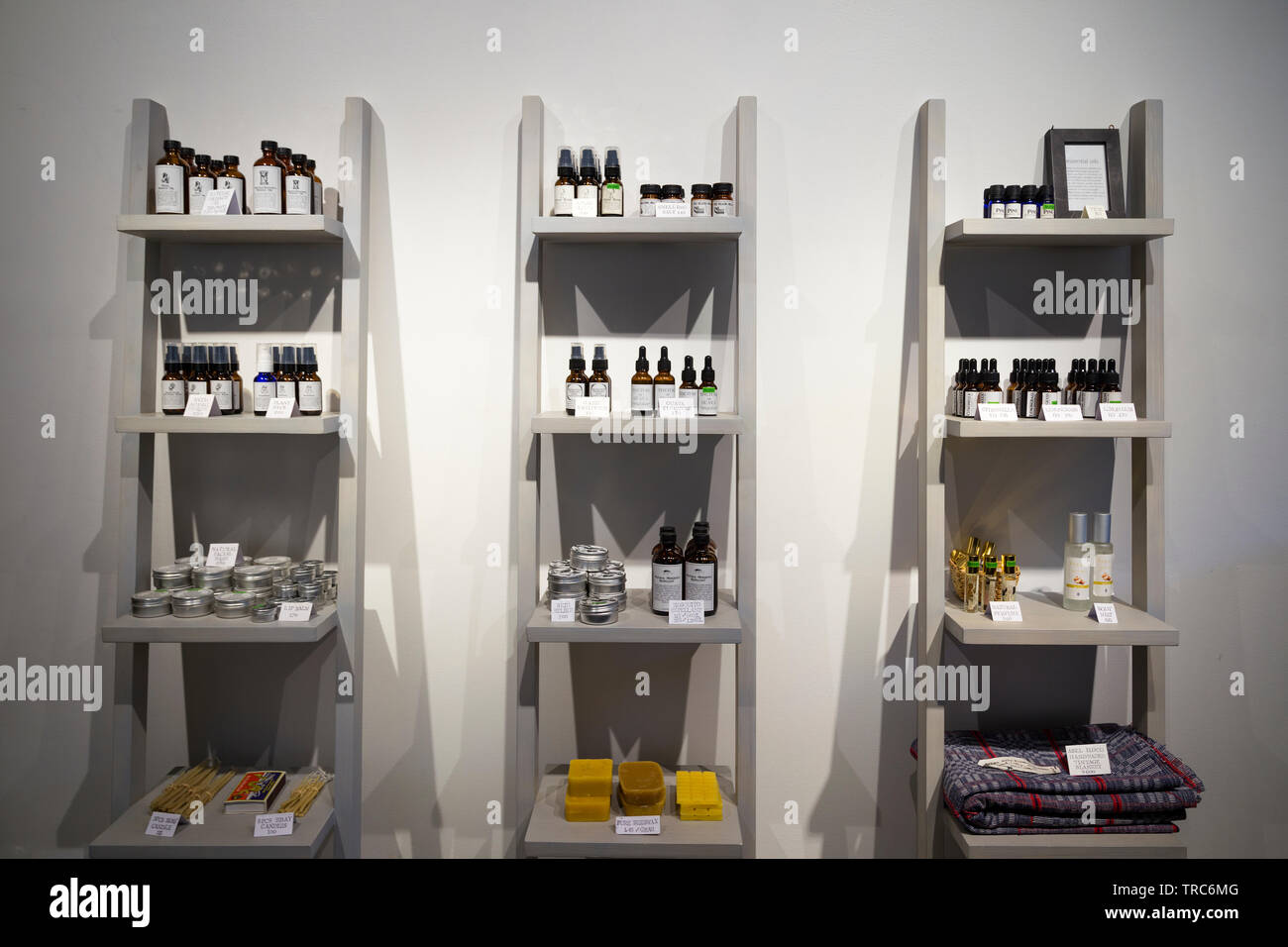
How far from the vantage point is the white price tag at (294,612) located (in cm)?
200

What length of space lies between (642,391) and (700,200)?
0.48 metres

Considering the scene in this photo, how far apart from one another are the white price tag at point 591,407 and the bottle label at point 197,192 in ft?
3.41

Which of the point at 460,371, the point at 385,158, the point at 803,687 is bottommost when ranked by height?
the point at 803,687

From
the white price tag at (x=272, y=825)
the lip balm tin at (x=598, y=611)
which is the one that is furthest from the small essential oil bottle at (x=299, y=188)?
the white price tag at (x=272, y=825)

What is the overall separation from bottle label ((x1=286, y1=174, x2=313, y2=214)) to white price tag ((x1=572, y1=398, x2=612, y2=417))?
814 millimetres

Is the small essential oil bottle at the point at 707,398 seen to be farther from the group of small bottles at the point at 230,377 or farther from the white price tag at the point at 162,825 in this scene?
the white price tag at the point at 162,825

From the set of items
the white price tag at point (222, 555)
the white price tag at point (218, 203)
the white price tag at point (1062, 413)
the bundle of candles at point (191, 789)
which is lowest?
the bundle of candles at point (191, 789)

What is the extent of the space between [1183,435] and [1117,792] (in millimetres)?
969

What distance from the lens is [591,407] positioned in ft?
6.40

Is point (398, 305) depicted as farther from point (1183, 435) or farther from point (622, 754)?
point (1183, 435)

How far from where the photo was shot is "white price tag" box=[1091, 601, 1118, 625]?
76.8 inches

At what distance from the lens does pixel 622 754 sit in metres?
2.25
